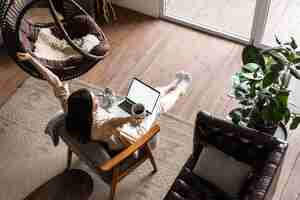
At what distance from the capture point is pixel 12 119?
3.80 metres

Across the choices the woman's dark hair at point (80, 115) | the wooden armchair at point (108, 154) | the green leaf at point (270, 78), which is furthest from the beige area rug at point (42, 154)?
the green leaf at point (270, 78)

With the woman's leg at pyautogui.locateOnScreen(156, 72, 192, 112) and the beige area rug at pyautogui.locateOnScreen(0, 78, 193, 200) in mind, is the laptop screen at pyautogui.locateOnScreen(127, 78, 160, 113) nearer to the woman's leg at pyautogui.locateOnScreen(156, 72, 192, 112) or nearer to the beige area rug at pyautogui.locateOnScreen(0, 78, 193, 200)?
the woman's leg at pyautogui.locateOnScreen(156, 72, 192, 112)

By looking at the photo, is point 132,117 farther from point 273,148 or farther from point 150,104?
point 273,148

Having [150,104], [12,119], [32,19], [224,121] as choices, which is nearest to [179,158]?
[150,104]

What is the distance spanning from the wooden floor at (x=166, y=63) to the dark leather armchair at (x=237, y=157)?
0.85 metres

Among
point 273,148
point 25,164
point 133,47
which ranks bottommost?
point 25,164

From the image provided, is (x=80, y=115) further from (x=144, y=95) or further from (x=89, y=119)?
(x=144, y=95)

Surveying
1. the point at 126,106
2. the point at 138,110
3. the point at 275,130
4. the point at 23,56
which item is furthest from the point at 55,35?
the point at 275,130

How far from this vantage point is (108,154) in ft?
9.56

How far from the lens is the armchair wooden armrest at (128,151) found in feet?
9.03

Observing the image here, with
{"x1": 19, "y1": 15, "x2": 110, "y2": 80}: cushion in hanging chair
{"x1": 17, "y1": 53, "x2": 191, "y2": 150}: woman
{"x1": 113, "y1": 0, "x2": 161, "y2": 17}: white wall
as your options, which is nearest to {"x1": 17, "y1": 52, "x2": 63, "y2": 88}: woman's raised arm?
{"x1": 17, "y1": 53, "x2": 191, "y2": 150}: woman

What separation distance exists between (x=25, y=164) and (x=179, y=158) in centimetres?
117

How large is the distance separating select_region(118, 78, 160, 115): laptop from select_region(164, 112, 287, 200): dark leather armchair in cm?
45

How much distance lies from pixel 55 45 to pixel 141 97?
110 cm
